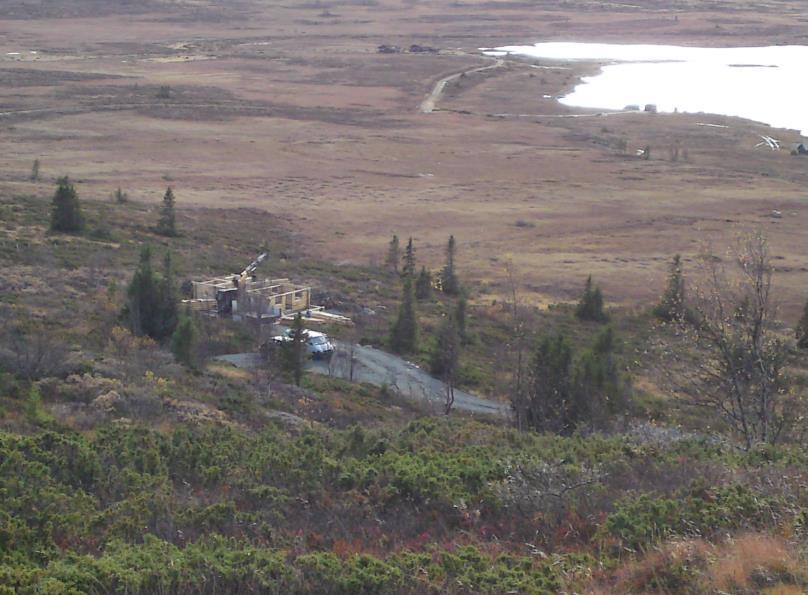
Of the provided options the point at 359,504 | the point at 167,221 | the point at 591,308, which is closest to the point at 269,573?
the point at 359,504

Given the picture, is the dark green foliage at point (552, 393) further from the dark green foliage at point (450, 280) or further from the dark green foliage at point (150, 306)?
the dark green foliage at point (450, 280)

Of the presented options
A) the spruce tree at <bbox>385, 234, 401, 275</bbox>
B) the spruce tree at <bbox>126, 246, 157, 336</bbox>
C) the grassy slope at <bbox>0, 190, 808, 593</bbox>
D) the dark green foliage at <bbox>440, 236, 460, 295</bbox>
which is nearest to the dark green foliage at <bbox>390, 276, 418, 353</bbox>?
the spruce tree at <bbox>126, 246, 157, 336</bbox>

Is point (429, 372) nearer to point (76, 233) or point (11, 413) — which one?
point (11, 413)

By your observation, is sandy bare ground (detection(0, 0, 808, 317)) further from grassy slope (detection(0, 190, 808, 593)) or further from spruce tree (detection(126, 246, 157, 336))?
grassy slope (detection(0, 190, 808, 593))

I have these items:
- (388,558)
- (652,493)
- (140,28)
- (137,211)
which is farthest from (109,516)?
(140,28)

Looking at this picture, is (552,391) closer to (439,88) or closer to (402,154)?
(402,154)

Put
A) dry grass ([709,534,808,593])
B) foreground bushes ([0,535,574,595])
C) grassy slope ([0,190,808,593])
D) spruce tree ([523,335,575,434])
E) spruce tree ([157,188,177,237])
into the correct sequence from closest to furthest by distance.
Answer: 1. dry grass ([709,534,808,593])
2. foreground bushes ([0,535,574,595])
3. grassy slope ([0,190,808,593])
4. spruce tree ([523,335,575,434])
5. spruce tree ([157,188,177,237])
